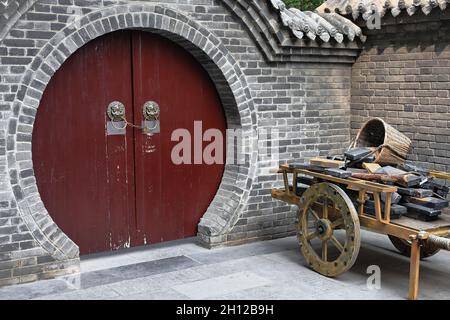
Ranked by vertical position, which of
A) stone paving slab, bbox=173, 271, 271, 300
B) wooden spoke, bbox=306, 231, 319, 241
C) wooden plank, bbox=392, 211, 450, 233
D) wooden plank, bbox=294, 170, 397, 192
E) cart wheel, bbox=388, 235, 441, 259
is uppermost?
wooden plank, bbox=294, 170, 397, 192

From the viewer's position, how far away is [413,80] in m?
7.64

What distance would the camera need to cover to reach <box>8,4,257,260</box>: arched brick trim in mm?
5906

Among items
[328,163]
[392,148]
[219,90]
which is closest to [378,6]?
[392,148]

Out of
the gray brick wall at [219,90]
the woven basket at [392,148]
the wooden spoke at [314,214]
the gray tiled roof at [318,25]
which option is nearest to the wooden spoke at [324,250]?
the wooden spoke at [314,214]

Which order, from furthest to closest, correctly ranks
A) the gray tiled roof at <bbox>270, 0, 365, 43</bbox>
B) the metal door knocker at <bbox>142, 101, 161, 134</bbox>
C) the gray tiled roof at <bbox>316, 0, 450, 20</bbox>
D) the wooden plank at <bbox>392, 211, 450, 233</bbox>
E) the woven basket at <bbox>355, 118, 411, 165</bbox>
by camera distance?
the gray tiled roof at <bbox>270, 0, 365, 43</bbox> < the gray tiled roof at <bbox>316, 0, 450, 20</bbox> < the metal door knocker at <bbox>142, 101, 161, 134</bbox> < the woven basket at <bbox>355, 118, 411, 165</bbox> < the wooden plank at <bbox>392, 211, 450, 233</bbox>

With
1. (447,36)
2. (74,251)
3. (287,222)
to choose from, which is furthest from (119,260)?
(447,36)

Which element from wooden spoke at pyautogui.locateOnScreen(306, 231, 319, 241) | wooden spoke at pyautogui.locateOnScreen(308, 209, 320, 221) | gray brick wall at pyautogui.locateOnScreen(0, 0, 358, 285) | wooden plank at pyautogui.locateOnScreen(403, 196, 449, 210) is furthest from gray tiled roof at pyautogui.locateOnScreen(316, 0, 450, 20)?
wooden spoke at pyautogui.locateOnScreen(306, 231, 319, 241)

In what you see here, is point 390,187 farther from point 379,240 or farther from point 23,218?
point 23,218

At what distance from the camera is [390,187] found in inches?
219

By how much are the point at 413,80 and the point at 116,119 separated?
366 cm

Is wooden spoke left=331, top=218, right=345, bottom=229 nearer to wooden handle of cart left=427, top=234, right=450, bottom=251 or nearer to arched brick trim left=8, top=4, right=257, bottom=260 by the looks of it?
wooden handle of cart left=427, top=234, right=450, bottom=251

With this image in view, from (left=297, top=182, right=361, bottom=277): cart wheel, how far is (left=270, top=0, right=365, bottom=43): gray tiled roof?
219 centimetres

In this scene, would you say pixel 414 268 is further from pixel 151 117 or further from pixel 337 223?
pixel 151 117

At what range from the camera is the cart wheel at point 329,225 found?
5.80 meters
